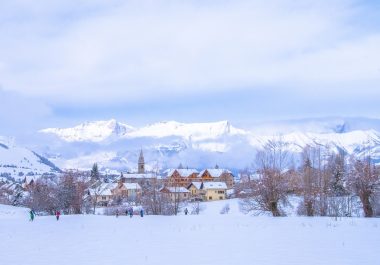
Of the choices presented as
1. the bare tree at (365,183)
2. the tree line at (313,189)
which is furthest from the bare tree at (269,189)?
the bare tree at (365,183)

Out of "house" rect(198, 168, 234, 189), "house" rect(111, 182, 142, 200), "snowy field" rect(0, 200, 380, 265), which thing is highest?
"house" rect(198, 168, 234, 189)

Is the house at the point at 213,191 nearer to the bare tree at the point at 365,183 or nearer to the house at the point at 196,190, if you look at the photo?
the house at the point at 196,190

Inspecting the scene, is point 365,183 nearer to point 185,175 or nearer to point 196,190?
point 196,190

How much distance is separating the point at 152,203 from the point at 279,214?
77.3 ft

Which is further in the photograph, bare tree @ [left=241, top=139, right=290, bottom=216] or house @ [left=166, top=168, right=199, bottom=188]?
house @ [left=166, top=168, right=199, bottom=188]

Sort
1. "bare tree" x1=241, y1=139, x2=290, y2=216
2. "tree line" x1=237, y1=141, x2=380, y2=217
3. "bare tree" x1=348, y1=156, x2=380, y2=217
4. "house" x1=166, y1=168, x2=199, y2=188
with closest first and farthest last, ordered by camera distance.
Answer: "bare tree" x1=348, y1=156, x2=380, y2=217
"tree line" x1=237, y1=141, x2=380, y2=217
"bare tree" x1=241, y1=139, x2=290, y2=216
"house" x1=166, y1=168, x2=199, y2=188

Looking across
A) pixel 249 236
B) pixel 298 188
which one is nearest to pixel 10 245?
pixel 249 236

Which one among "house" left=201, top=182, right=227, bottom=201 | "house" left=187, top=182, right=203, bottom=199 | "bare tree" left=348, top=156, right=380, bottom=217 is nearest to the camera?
"bare tree" left=348, top=156, right=380, bottom=217

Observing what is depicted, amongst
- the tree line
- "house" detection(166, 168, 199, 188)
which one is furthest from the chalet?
the tree line

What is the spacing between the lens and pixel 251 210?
181ft

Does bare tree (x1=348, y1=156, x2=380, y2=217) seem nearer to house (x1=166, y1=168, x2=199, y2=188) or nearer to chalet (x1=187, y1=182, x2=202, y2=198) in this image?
chalet (x1=187, y1=182, x2=202, y2=198)

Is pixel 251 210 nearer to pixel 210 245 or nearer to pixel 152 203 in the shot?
pixel 152 203

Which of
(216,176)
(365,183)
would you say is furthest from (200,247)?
(216,176)

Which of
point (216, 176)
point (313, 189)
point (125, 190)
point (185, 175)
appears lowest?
point (313, 189)
